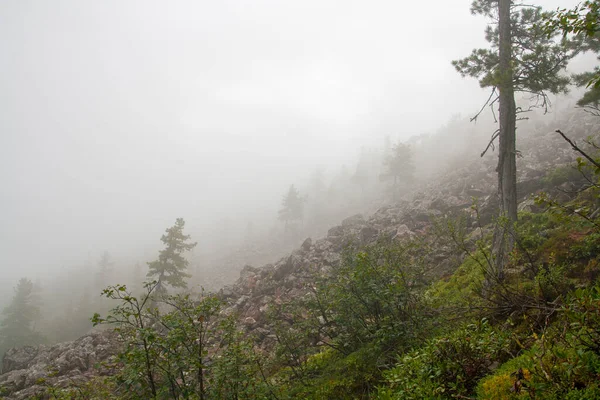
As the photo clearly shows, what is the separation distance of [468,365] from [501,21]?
10.3 meters

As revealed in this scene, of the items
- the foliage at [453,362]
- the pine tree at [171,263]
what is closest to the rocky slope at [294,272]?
the foliage at [453,362]

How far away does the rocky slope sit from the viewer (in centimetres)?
1182

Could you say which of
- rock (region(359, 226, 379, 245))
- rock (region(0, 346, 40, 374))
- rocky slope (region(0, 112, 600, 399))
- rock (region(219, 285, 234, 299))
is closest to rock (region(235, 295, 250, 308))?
rocky slope (region(0, 112, 600, 399))

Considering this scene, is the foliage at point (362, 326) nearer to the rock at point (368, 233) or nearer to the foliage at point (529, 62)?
the foliage at point (529, 62)

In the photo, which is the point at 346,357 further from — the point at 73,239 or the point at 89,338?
the point at 73,239

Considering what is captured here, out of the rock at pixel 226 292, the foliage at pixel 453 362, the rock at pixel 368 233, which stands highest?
the rock at pixel 368 233

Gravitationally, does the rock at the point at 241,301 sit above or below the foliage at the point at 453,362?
below

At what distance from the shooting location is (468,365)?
3.61m

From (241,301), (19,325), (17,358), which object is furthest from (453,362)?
(19,325)

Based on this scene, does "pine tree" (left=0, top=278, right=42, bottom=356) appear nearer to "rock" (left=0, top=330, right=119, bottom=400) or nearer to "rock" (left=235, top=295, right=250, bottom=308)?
"rock" (left=0, top=330, right=119, bottom=400)

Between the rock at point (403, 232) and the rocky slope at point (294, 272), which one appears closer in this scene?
the rocky slope at point (294, 272)

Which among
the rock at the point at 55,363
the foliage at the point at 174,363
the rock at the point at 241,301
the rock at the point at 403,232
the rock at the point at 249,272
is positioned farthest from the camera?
the rock at the point at 249,272

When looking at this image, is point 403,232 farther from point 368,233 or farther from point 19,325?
point 19,325

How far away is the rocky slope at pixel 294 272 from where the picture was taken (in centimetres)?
1182
